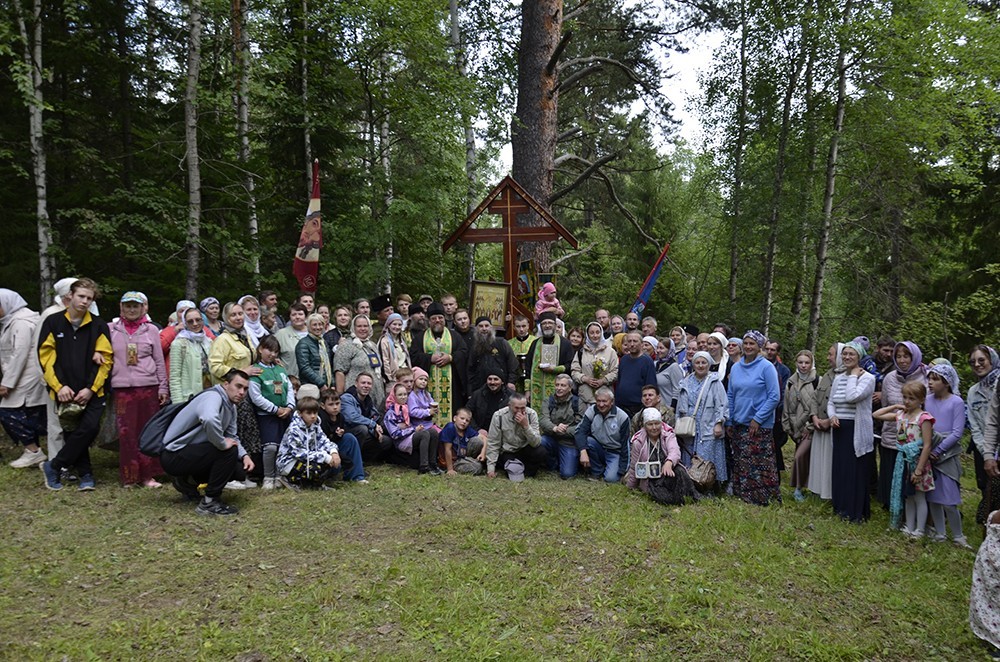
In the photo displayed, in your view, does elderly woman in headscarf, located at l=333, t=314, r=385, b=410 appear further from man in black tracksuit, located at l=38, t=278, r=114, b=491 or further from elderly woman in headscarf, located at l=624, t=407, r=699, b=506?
elderly woman in headscarf, located at l=624, t=407, r=699, b=506

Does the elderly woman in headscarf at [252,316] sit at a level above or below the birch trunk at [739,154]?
below

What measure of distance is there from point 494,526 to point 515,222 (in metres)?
5.59

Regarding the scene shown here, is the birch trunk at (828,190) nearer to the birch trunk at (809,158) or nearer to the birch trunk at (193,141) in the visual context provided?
the birch trunk at (809,158)

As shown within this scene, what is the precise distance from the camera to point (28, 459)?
6.86 meters

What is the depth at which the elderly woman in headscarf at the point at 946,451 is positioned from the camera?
231 inches

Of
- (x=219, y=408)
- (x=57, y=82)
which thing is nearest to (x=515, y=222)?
(x=219, y=408)

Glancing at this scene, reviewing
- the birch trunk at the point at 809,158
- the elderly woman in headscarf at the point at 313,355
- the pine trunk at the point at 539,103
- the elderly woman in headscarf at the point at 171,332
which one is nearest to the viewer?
the elderly woman in headscarf at the point at 171,332

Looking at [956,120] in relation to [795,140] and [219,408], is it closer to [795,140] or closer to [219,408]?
[795,140]

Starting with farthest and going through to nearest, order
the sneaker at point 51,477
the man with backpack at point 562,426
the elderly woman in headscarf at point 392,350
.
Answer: the elderly woman in headscarf at point 392,350
the man with backpack at point 562,426
the sneaker at point 51,477

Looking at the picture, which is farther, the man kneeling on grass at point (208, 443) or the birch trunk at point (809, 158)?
the birch trunk at point (809, 158)

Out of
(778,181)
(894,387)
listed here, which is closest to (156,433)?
(894,387)

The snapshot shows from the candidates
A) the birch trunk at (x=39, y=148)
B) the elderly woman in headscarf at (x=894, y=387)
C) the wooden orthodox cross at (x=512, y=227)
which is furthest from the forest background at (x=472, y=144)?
the elderly woman in headscarf at (x=894, y=387)

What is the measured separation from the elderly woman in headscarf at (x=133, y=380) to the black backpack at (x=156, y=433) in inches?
32.2

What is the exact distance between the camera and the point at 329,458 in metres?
6.75
